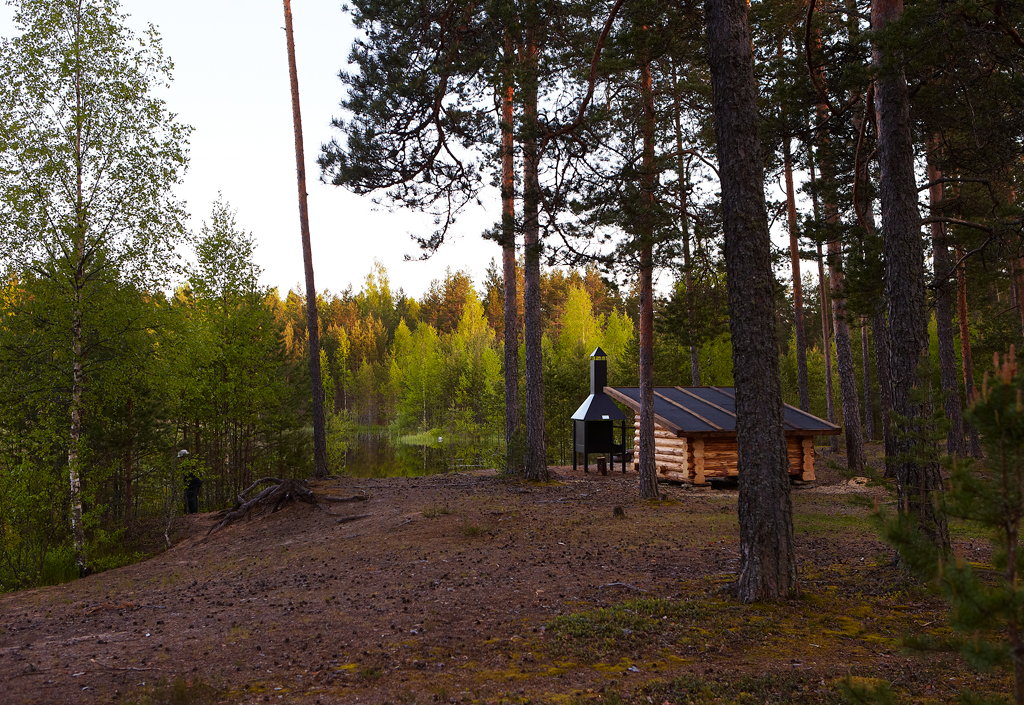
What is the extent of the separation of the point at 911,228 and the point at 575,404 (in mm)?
25326

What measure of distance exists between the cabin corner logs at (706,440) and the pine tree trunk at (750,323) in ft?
30.3

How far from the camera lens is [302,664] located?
4.80 m

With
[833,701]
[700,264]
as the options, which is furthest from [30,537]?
[833,701]

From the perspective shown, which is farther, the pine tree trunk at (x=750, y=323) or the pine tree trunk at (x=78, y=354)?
the pine tree trunk at (x=78, y=354)

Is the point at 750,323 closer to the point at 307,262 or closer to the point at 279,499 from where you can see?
the point at 279,499

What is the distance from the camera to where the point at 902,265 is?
6410 mm

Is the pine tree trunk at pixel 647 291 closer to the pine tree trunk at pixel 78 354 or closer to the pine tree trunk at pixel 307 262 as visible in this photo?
the pine tree trunk at pixel 307 262

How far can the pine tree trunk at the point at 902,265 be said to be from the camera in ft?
20.3

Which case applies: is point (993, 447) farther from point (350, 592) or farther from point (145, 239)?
point (145, 239)

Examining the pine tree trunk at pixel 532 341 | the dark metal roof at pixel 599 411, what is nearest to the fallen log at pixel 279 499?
the pine tree trunk at pixel 532 341

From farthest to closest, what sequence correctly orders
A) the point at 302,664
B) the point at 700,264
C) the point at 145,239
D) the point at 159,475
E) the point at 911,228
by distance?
the point at 159,475 < the point at 145,239 < the point at 700,264 < the point at 911,228 < the point at 302,664

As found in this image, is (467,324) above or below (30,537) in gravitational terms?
above

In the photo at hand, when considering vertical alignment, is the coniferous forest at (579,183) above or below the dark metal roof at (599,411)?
above

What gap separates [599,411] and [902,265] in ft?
38.6
